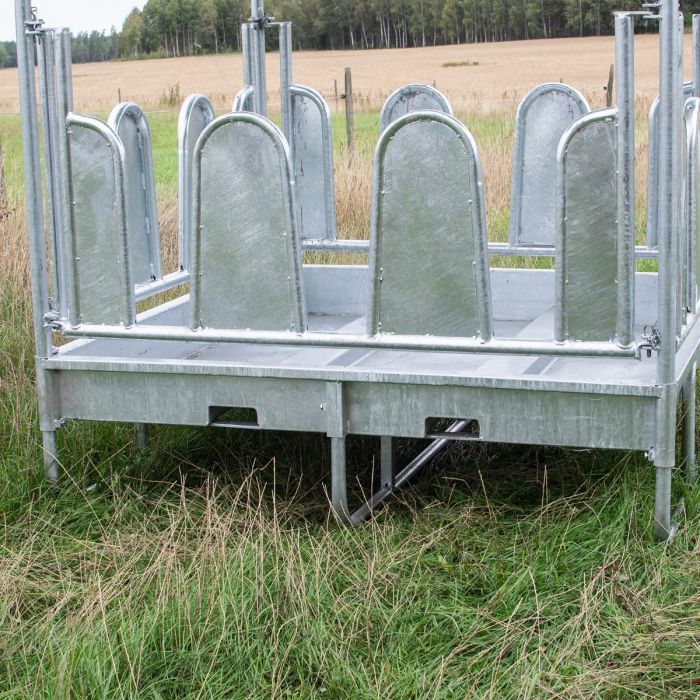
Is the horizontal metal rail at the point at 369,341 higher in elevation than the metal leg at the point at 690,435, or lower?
higher

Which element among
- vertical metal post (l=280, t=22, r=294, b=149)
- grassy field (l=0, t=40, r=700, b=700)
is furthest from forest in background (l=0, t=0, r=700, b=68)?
grassy field (l=0, t=40, r=700, b=700)

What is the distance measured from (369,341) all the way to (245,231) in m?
0.51

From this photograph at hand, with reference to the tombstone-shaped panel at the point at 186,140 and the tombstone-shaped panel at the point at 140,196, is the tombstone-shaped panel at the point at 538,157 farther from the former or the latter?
the tombstone-shaped panel at the point at 140,196

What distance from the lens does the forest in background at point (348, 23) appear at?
8849 mm

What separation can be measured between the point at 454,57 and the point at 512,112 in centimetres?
2465

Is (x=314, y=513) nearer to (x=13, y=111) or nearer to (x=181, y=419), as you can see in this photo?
(x=181, y=419)

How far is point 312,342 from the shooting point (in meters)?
3.77

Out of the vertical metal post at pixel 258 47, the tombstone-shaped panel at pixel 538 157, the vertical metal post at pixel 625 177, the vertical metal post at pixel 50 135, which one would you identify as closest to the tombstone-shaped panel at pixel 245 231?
the vertical metal post at pixel 50 135

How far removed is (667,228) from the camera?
3.44 m

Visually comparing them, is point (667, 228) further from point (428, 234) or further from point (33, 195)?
point (33, 195)

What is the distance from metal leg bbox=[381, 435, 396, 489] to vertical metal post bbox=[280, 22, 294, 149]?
1.65 metres

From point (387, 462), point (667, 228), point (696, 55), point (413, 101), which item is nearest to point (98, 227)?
point (387, 462)

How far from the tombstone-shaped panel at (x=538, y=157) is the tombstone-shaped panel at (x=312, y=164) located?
815 mm

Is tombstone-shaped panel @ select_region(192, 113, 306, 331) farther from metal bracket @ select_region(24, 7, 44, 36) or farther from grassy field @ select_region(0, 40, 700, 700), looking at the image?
metal bracket @ select_region(24, 7, 44, 36)
